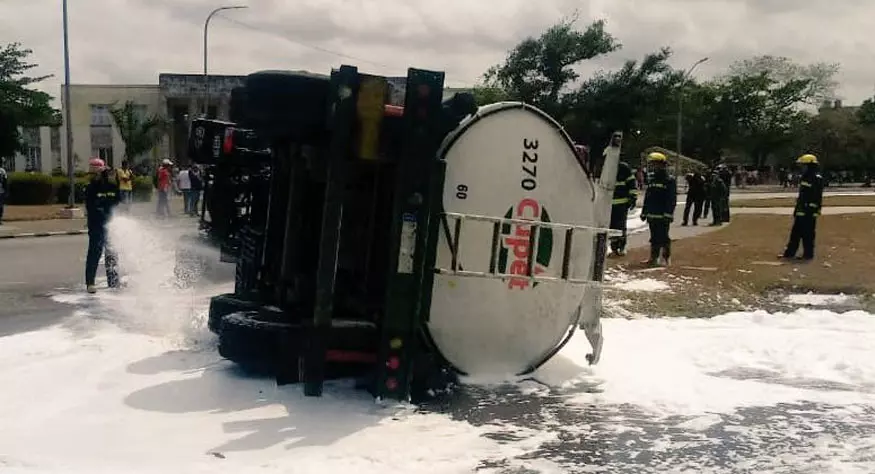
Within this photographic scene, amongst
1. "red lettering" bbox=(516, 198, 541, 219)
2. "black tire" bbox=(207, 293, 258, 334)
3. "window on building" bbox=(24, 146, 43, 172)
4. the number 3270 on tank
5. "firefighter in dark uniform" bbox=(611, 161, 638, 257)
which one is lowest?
"window on building" bbox=(24, 146, 43, 172)

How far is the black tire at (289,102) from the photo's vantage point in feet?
17.6

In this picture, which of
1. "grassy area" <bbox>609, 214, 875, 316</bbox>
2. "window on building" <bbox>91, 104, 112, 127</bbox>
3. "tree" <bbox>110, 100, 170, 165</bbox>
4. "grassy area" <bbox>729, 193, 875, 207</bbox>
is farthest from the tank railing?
"window on building" <bbox>91, 104, 112, 127</bbox>

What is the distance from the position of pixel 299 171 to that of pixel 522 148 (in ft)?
4.84

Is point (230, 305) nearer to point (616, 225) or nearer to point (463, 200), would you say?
point (463, 200)

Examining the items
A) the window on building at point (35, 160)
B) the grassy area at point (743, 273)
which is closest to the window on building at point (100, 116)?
the window on building at point (35, 160)

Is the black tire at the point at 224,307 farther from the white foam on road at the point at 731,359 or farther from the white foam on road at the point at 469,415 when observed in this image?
the white foam on road at the point at 731,359

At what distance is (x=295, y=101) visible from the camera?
5402 millimetres

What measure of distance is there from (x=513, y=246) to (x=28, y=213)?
26.2 m

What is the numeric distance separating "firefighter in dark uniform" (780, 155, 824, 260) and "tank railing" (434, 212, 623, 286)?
27.9ft

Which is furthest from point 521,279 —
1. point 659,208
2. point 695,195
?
point 695,195

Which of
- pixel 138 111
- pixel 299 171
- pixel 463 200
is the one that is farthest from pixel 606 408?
pixel 138 111

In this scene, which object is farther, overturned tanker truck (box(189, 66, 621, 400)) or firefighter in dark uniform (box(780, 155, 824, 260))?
firefighter in dark uniform (box(780, 155, 824, 260))

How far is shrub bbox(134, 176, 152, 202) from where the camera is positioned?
35.5 m

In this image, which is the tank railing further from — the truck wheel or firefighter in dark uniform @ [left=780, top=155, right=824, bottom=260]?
firefighter in dark uniform @ [left=780, top=155, right=824, bottom=260]
